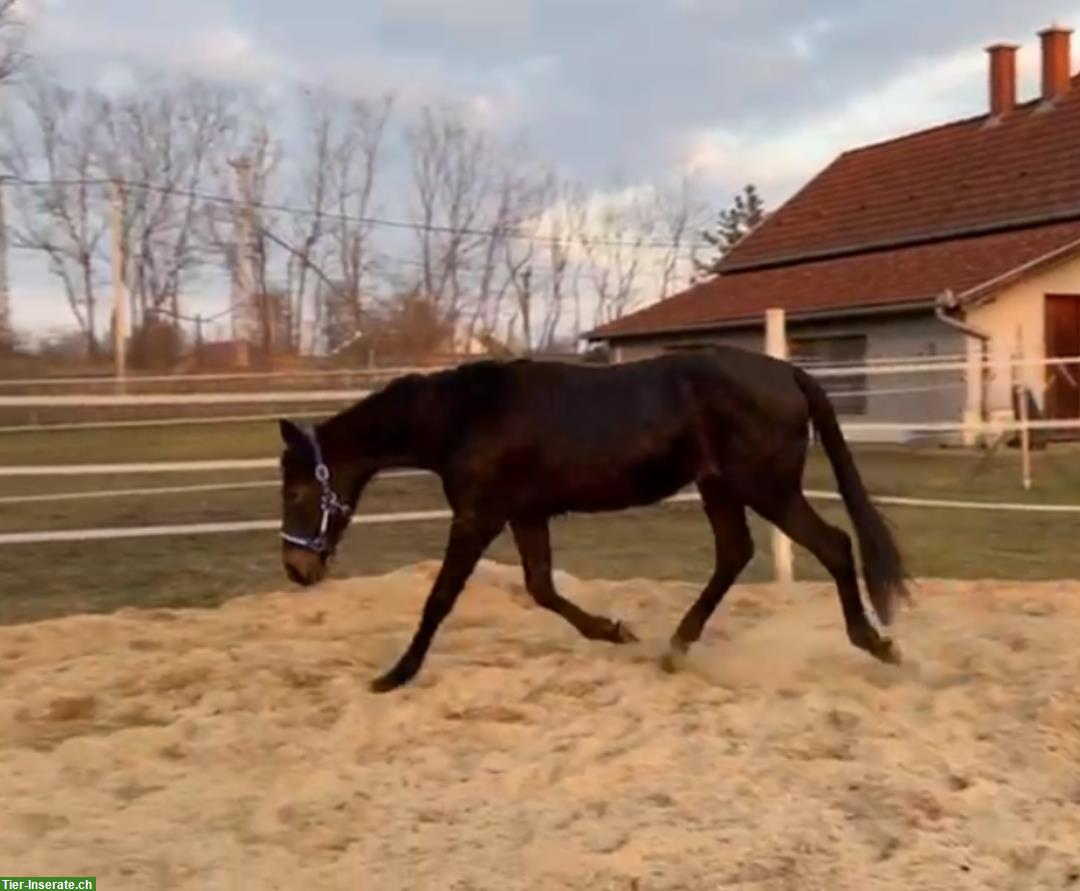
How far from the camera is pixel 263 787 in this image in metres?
3.20

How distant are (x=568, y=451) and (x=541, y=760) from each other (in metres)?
1.21

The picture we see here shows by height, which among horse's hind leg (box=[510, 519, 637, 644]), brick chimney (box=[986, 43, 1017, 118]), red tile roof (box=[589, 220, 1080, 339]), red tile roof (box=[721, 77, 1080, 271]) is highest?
brick chimney (box=[986, 43, 1017, 118])

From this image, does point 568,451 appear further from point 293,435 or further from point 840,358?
point 840,358

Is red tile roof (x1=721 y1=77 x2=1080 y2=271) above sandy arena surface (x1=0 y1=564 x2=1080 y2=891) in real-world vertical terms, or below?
above

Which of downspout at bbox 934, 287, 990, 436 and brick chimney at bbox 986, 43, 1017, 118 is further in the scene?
brick chimney at bbox 986, 43, 1017, 118

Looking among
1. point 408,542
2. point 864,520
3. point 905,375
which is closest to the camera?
point 864,520

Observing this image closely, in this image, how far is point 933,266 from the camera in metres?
18.4

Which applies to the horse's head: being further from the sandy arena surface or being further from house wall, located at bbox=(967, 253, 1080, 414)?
house wall, located at bbox=(967, 253, 1080, 414)

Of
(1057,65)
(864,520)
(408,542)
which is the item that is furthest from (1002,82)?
(864,520)

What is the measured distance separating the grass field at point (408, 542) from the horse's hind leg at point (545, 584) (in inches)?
89.1

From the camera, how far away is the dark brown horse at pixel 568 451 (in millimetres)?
4246

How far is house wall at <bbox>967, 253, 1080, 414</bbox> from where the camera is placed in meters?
16.5

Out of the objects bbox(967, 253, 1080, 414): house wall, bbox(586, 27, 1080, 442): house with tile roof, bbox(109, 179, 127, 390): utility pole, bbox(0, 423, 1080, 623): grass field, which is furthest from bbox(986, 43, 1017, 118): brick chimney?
bbox(109, 179, 127, 390): utility pole

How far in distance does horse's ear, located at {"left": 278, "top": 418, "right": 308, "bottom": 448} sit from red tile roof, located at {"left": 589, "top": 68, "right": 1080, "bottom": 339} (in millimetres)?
13603
